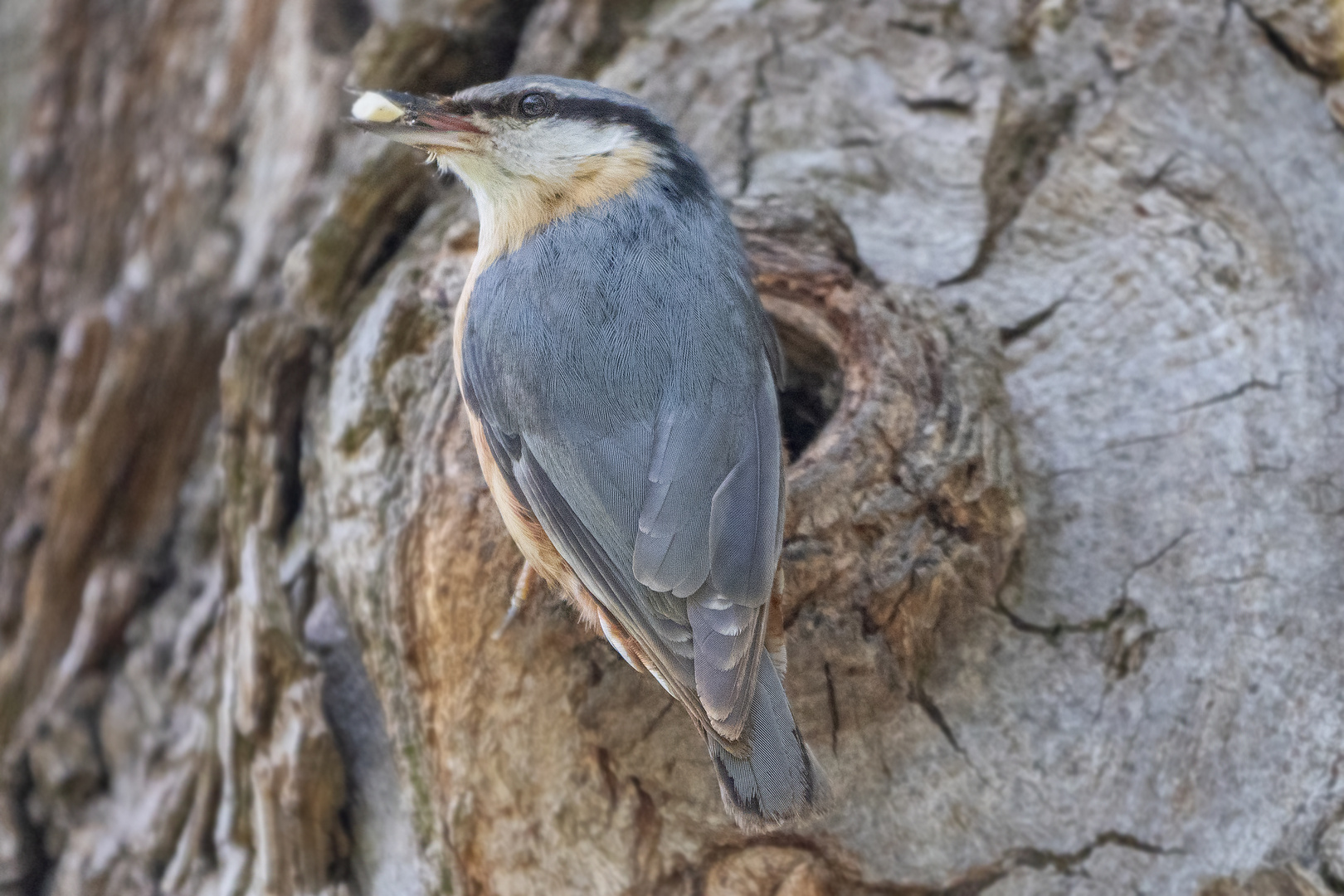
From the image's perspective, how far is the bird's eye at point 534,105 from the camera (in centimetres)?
209

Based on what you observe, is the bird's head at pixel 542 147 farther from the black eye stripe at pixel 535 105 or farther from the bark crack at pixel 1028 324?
the bark crack at pixel 1028 324

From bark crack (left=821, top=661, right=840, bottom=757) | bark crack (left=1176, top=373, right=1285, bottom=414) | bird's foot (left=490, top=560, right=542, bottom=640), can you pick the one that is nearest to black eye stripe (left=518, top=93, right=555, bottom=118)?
bird's foot (left=490, top=560, right=542, bottom=640)

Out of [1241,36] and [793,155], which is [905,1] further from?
[1241,36]

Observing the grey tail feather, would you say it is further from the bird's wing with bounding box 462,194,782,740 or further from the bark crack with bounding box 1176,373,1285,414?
the bark crack with bounding box 1176,373,1285,414

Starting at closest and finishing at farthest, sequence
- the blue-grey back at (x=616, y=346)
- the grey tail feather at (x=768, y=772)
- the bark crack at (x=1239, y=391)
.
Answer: the grey tail feather at (x=768, y=772), the blue-grey back at (x=616, y=346), the bark crack at (x=1239, y=391)

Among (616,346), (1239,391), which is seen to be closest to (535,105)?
(616,346)

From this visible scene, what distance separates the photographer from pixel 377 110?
78.7 inches

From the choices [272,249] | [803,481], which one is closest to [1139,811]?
[803,481]

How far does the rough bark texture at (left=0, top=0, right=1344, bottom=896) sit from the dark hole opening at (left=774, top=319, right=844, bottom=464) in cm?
1

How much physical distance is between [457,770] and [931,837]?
0.71 m

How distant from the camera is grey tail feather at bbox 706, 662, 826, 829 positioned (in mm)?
1549

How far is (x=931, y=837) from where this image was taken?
174cm

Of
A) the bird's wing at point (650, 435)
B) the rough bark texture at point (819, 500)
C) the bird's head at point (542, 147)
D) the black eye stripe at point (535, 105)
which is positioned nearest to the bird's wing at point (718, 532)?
the bird's wing at point (650, 435)

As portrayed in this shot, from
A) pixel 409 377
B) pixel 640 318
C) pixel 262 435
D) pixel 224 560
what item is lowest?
pixel 224 560
